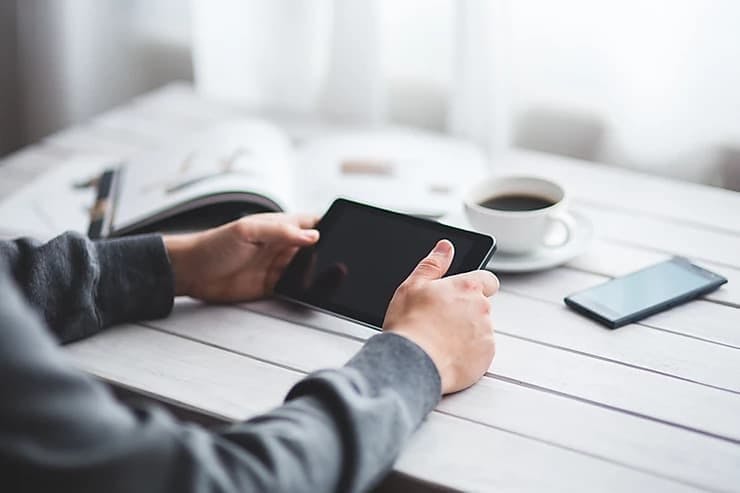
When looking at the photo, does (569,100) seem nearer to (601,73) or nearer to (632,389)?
(601,73)

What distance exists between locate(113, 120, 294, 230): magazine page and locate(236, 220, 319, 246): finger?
82 mm

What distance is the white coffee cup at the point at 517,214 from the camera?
0.99 metres

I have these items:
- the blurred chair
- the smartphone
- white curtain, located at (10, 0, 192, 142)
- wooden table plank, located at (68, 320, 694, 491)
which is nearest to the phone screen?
the smartphone

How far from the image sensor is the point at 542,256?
102 centimetres

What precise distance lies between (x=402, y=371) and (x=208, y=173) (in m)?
0.41

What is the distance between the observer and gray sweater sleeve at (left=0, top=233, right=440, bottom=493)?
22.6 inches

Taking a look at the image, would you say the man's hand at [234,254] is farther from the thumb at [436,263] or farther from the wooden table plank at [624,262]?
the wooden table plank at [624,262]

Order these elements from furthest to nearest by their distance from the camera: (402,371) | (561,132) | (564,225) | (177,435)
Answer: (561,132) → (564,225) → (402,371) → (177,435)

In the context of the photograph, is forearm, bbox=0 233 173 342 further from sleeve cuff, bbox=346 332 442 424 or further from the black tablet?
sleeve cuff, bbox=346 332 442 424

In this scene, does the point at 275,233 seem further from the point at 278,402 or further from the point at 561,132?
the point at 561,132

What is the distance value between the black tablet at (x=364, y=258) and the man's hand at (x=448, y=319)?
3 cm

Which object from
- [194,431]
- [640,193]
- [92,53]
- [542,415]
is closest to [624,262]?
[640,193]

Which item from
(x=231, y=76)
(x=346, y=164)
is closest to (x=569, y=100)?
(x=346, y=164)

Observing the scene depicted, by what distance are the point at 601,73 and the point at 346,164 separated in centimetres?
38
